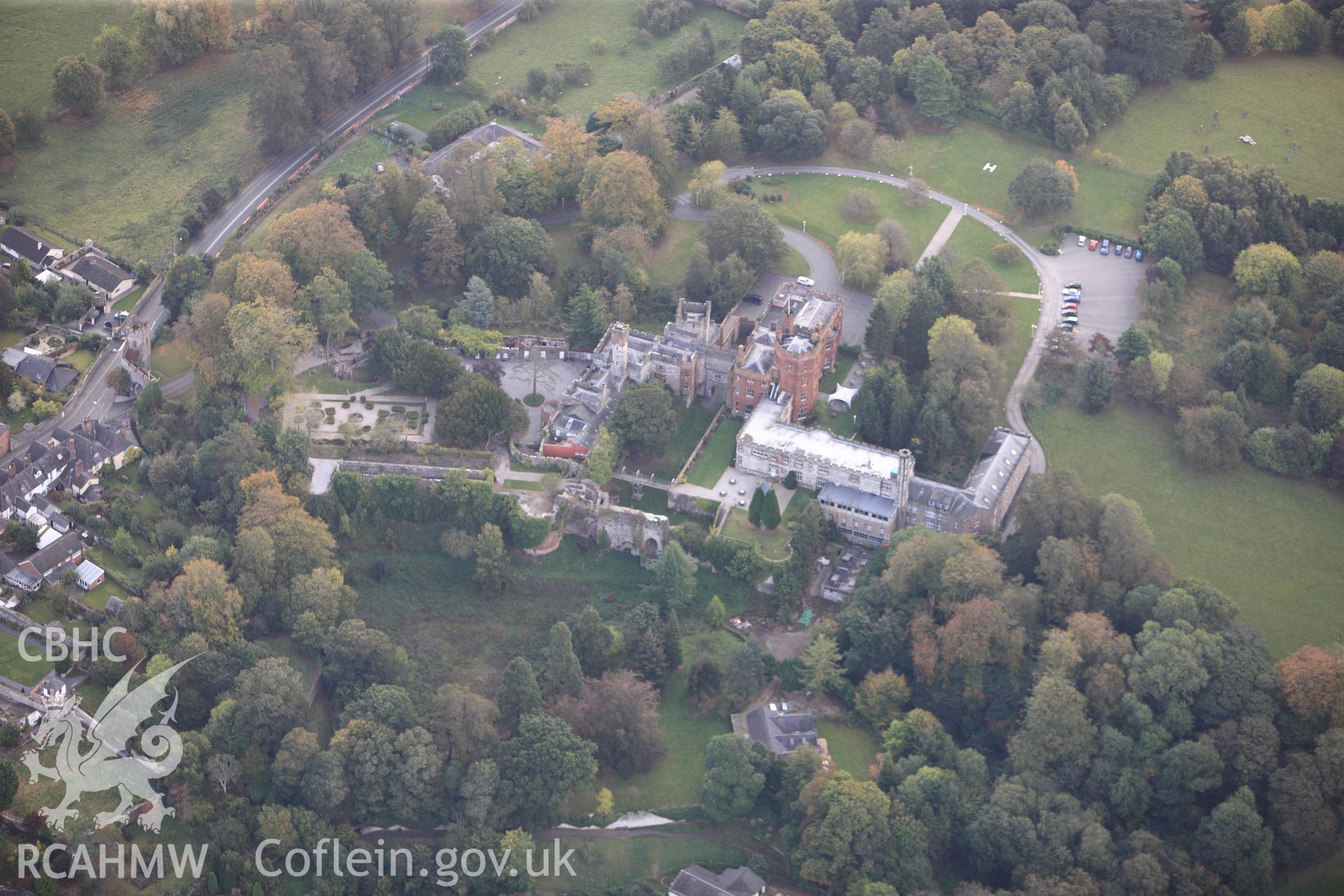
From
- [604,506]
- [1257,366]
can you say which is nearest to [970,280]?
[1257,366]

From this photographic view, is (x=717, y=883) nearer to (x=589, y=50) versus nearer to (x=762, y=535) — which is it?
(x=762, y=535)

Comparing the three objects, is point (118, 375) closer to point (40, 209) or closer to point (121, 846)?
point (40, 209)

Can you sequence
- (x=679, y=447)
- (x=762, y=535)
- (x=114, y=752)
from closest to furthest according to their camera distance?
(x=114, y=752) < (x=762, y=535) < (x=679, y=447)

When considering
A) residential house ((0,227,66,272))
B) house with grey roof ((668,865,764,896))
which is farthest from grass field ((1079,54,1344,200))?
residential house ((0,227,66,272))
